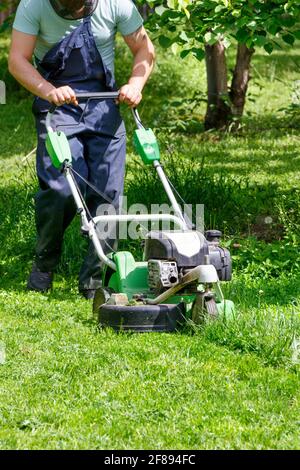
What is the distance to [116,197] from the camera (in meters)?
5.81

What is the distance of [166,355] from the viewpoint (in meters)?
4.43

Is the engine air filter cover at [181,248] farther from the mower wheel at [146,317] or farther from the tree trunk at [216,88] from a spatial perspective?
the tree trunk at [216,88]

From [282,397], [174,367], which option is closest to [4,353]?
[174,367]

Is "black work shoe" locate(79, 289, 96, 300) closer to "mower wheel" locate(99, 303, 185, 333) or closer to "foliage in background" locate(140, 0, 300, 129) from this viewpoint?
"mower wheel" locate(99, 303, 185, 333)

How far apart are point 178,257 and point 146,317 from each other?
32 centimetres

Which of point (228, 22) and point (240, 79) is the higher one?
point (228, 22)

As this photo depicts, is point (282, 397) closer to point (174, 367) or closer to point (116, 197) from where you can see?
point (174, 367)

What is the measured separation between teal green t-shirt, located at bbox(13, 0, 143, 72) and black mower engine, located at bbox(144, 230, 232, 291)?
134cm

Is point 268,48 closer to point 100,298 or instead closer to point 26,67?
point 26,67

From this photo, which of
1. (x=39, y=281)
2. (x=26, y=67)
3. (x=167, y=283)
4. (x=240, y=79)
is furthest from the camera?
(x=240, y=79)

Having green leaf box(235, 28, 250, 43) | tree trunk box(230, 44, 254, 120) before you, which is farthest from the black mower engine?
tree trunk box(230, 44, 254, 120)

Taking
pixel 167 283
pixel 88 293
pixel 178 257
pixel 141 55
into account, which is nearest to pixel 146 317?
pixel 167 283
